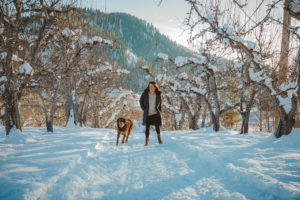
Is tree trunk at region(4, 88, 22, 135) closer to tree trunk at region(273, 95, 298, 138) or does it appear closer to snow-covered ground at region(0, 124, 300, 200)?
snow-covered ground at region(0, 124, 300, 200)

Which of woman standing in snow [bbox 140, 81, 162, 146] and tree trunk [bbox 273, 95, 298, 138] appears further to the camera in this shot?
woman standing in snow [bbox 140, 81, 162, 146]

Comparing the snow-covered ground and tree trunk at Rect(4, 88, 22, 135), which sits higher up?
tree trunk at Rect(4, 88, 22, 135)

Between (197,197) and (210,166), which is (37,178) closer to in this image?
(197,197)

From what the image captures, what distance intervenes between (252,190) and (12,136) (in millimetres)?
6145

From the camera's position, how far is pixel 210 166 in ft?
9.55

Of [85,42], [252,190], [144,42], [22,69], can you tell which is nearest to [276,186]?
[252,190]

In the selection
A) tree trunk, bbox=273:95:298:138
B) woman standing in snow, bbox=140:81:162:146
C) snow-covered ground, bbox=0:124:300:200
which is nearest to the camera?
snow-covered ground, bbox=0:124:300:200

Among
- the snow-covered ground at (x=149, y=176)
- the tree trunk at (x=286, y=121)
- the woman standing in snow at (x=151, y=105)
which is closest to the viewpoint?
the snow-covered ground at (x=149, y=176)

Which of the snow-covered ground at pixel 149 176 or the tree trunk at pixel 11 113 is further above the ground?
the tree trunk at pixel 11 113

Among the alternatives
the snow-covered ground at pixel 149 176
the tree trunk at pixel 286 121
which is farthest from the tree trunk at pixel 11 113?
the tree trunk at pixel 286 121

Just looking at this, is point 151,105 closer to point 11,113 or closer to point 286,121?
point 286,121

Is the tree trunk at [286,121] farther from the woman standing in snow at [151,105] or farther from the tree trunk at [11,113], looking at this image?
the tree trunk at [11,113]

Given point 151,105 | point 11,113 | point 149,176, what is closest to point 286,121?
point 151,105

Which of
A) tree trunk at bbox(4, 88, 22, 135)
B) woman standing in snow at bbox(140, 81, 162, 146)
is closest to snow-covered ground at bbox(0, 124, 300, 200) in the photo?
woman standing in snow at bbox(140, 81, 162, 146)
